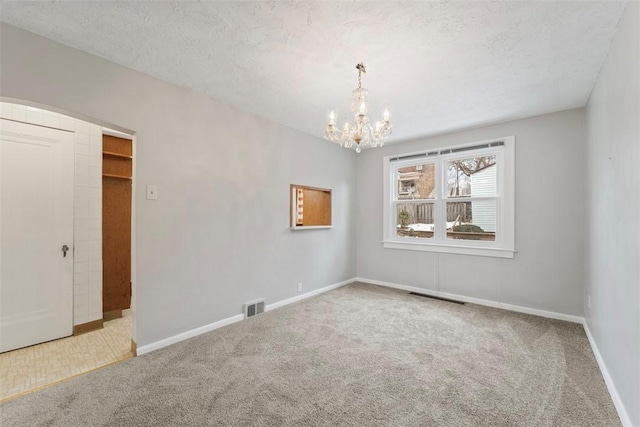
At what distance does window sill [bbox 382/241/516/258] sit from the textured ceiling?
6.22 ft

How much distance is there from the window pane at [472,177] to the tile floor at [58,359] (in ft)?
14.8

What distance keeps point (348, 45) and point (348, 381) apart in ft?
8.25

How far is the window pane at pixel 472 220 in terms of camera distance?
3893 mm

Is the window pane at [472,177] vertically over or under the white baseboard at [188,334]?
over

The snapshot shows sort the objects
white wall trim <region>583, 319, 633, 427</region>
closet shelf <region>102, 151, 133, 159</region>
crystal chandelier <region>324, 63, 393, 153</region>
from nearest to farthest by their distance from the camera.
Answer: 1. white wall trim <region>583, 319, 633, 427</region>
2. crystal chandelier <region>324, 63, 393, 153</region>
3. closet shelf <region>102, 151, 133, 159</region>

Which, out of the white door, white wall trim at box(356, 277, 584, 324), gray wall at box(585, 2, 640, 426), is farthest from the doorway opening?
white wall trim at box(356, 277, 584, 324)

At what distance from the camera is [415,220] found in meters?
4.65

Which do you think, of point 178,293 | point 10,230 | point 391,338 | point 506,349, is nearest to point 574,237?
point 506,349

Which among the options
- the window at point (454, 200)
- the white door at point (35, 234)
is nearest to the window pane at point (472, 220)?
the window at point (454, 200)

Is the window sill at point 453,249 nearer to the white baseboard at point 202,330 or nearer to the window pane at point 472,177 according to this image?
the window pane at point 472,177

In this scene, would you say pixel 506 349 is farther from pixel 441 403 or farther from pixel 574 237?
pixel 574 237

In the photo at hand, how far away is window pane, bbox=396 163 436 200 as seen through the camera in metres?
4.50

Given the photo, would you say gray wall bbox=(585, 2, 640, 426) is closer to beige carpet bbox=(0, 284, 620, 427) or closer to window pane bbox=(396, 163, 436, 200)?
beige carpet bbox=(0, 284, 620, 427)

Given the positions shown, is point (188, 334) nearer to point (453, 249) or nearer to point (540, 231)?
point (453, 249)
